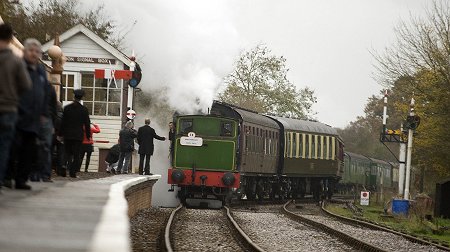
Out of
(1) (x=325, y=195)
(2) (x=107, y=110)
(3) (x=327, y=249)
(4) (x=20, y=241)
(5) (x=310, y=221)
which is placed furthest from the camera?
(1) (x=325, y=195)

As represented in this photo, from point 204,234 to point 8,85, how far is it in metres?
9.26

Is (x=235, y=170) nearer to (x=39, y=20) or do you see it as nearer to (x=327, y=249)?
(x=327, y=249)

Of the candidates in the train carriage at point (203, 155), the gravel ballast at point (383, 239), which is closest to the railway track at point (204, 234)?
the gravel ballast at point (383, 239)

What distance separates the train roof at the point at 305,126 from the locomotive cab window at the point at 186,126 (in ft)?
21.4

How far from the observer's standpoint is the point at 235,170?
28781 millimetres

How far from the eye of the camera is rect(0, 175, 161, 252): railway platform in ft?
17.5

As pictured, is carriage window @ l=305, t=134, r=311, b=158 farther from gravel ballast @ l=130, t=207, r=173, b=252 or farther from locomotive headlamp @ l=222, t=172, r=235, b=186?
gravel ballast @ l=130, t=207, r=173, b=252

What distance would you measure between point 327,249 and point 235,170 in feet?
39.8

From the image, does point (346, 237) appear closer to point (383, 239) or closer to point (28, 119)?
point (383, 239)

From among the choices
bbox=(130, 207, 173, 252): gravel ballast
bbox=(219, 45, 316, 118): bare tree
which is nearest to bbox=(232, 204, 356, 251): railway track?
bbox=(130, 207, 173, 252): gravel ballast

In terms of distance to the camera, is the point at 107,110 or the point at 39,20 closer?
the point at 107,110

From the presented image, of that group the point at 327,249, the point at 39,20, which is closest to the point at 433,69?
the point at 39,20

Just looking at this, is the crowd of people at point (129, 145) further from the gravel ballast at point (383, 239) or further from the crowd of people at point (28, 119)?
the crowd of people at point (28, 119)

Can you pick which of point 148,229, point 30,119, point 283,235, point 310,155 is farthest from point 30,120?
point 310,155
